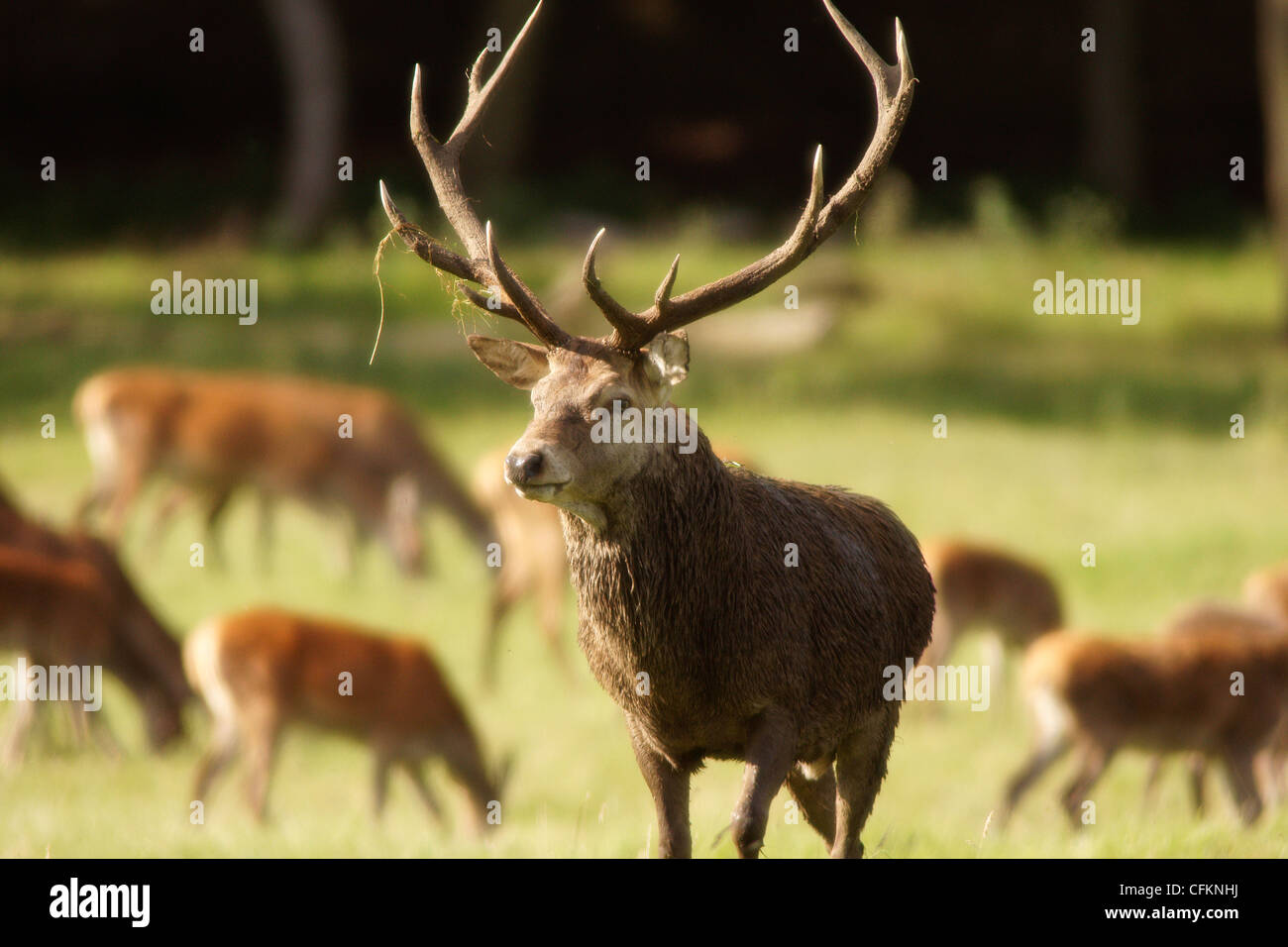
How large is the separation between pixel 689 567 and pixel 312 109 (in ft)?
53.2

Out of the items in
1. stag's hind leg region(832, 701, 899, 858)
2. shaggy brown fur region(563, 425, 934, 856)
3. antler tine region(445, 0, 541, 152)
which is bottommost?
stag's hind leg region(832, 701, 899, 858)

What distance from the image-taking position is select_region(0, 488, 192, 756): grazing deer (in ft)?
34.2

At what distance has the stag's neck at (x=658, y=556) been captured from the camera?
416 centimetres

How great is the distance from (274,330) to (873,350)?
5.88 m

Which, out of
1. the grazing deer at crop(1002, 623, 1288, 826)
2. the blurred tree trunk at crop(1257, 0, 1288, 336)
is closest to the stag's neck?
the grazing deer at crop(1002, 623, 1288, 826)

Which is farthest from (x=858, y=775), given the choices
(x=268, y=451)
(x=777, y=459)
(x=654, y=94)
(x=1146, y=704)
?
(x=654, y=94)

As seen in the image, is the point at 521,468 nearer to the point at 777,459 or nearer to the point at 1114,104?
the point at 777,459

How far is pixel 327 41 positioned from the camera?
1952 cm

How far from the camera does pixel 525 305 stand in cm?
420

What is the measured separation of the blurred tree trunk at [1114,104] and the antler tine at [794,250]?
53.6ft

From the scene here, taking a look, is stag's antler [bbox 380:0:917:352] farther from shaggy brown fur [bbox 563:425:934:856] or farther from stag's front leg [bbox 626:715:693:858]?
stag's front leg [bbox 626:715:693:858]

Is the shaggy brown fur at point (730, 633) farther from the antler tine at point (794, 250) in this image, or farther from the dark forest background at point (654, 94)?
the dark forest background at point (654, 94)

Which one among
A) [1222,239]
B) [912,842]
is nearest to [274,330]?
[1222,239]

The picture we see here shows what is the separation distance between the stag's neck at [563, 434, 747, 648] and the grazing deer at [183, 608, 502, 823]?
202 inches
